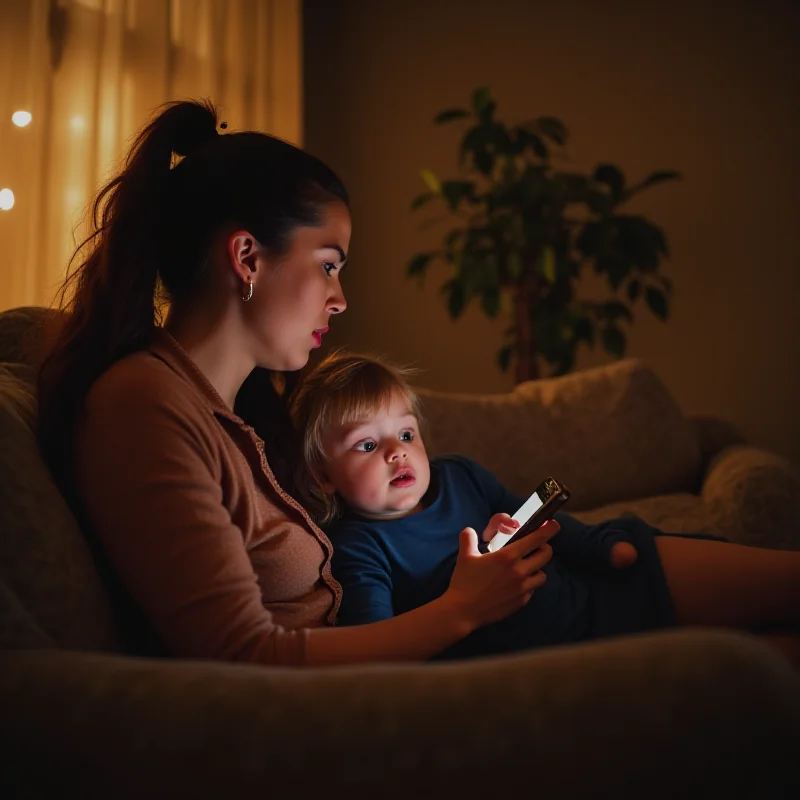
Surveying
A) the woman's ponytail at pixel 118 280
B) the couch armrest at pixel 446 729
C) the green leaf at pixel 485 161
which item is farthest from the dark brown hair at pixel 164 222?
the green leaf at pixel 485 161

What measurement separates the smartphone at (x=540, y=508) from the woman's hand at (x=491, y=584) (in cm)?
9

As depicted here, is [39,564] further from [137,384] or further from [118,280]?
[118,280]

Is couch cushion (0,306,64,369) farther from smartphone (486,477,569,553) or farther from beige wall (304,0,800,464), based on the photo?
beige wall (304,0,800,464)

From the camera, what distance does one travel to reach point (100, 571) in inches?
33.4

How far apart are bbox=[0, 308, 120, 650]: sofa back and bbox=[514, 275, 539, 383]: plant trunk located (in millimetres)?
2332

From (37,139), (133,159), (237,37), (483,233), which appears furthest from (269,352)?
(237,37)

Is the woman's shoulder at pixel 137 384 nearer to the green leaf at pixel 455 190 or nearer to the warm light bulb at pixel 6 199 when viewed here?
the warm light bulb at pixel 6 199

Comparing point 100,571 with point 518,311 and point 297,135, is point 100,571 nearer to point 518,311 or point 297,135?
point 518,311

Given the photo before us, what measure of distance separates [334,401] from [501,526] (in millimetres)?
350

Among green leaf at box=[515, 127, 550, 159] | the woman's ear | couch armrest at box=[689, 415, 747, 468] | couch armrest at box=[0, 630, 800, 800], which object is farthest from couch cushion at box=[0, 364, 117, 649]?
green leaf at box=[515, 127, 550, 159]

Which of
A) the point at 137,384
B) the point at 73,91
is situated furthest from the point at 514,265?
the point at 137,384

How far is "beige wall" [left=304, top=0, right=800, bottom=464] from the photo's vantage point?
3289 millimetres

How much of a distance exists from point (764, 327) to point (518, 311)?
1.13 metres

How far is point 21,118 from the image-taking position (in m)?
2.15
